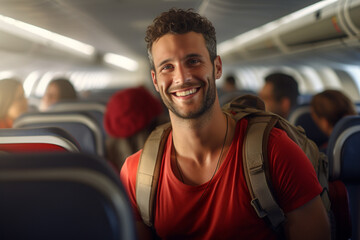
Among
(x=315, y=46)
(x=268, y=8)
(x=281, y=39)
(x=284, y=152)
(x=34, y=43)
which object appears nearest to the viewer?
(x=284, y=152)

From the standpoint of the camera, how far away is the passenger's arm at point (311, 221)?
1704 mm

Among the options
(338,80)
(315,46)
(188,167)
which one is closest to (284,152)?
(188,167)

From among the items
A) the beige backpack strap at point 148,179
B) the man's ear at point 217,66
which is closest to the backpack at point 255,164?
the beige backpack strap at point 148,179

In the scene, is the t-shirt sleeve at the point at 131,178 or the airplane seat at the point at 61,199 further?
the t-shirt sleeve at the point at 131,178

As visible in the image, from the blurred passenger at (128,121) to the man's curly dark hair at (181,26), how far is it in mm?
1451

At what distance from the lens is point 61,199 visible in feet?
3.41

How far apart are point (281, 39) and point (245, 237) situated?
6021 millimetres

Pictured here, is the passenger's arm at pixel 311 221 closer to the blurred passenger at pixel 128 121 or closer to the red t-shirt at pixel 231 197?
the red t-shirt at pixel 231 197

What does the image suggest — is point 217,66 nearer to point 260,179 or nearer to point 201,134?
point 201,134

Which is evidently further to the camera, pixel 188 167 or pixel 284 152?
pixel 188 167

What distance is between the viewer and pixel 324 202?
184 cm

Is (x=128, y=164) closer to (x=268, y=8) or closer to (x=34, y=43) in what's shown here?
(x=268, y=8)

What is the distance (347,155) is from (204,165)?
1046 millimetres

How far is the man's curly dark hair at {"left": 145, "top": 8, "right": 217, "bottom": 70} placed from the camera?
1895 millimetres
